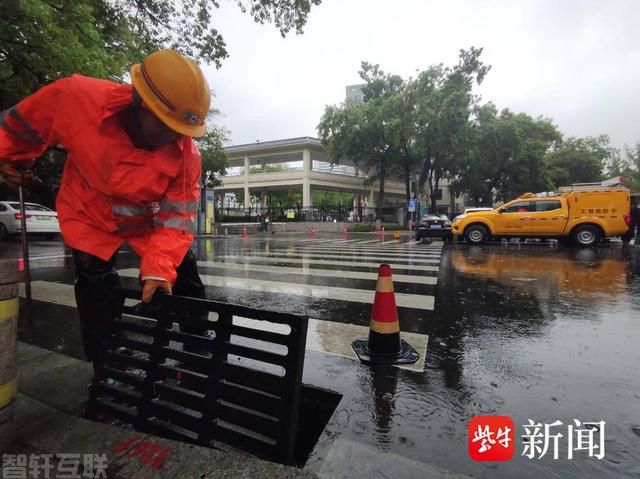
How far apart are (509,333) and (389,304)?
1.38m

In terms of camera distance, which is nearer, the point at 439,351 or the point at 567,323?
the point at 439,351

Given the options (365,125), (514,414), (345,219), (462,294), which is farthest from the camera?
(345,219)

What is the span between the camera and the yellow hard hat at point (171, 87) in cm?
163

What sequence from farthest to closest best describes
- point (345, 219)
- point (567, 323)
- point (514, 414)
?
point (345, 219), point (567, 323), point (514, 414)

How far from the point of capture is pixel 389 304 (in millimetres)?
2775

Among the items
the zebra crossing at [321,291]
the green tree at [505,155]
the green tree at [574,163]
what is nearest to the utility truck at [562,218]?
the zebra crossing at [321,291]

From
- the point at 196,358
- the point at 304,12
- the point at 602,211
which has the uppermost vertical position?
the point at 304,12

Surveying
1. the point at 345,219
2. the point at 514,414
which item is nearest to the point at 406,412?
the point at 514,414

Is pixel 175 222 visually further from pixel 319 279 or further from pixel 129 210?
pixel 319 279

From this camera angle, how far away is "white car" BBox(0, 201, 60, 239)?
1262cm

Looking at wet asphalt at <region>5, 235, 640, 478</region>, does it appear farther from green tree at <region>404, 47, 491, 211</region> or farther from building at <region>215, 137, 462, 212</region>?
building at <region>215, 137, 462, 212</region>

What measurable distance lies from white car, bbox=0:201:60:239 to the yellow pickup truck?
15199mm

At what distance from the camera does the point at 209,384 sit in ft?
5.63

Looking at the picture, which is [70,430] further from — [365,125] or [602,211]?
[365,125]
